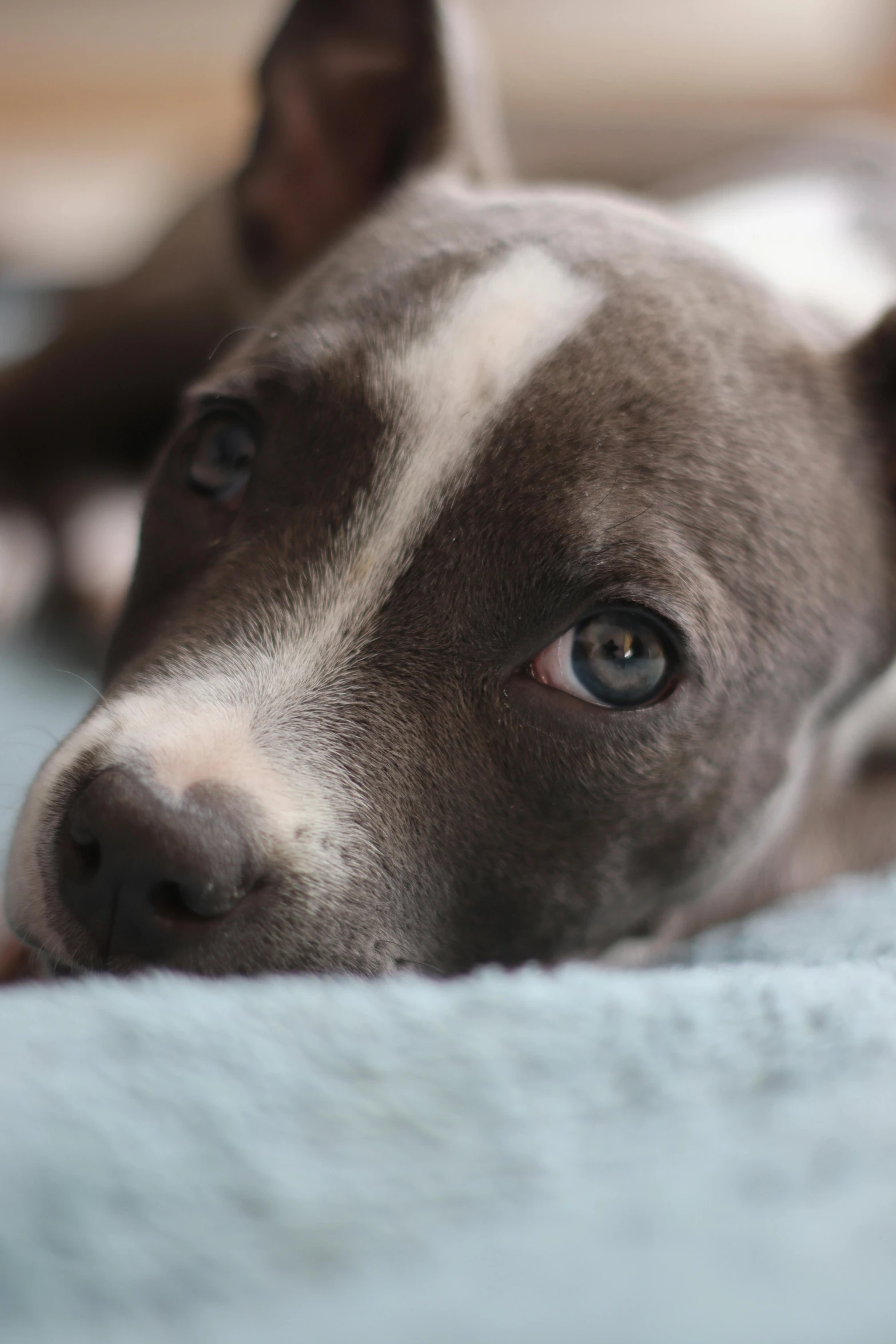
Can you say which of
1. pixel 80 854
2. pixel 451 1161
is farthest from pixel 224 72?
pixel 451 1161

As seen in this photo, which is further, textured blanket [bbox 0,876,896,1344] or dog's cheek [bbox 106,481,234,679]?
dog's cheek [bbox 106,481,234,679]

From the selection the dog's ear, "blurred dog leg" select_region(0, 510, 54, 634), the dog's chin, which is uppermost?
the dog's ear

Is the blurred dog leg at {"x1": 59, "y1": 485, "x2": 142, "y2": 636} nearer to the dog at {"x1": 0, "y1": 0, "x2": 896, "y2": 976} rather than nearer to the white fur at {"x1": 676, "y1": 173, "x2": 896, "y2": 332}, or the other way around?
the dog at {"x1": 0, "y1": 0, "x2": 896, "y2": 976}

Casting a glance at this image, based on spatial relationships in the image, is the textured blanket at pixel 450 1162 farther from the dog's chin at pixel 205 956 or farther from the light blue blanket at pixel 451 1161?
the dog's chin at pixel 205 956

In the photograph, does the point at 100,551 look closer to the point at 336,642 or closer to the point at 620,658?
the point at 336,642

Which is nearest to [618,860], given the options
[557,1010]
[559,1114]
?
[557,1010]

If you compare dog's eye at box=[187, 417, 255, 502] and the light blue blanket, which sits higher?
dog's eye at box=[187, 417, 255, 502]

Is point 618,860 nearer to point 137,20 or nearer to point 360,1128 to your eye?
point 360,1128

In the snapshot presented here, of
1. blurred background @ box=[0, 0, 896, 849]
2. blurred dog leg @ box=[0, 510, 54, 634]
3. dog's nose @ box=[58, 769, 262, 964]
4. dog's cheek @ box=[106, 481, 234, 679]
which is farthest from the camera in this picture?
blurred background @ box=[0, 0, 896, 849]

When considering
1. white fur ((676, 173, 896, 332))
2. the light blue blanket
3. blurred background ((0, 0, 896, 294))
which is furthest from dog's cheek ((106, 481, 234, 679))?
blurred background ((0, 0, 896, 294))
